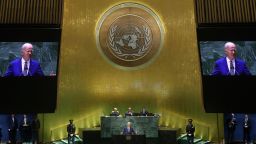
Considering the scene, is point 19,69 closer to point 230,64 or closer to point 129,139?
point 129,139

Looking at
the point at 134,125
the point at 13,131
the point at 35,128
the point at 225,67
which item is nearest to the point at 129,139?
the point at 134,125

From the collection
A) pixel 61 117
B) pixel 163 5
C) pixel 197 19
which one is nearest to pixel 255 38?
pixel 197 19

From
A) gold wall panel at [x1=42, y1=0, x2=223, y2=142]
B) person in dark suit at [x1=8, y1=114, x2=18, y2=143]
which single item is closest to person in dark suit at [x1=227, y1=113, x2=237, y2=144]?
gold wall panel at [x1=42, y1=0, x2=223, y2=142]

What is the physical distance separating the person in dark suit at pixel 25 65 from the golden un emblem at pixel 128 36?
229 centimetres

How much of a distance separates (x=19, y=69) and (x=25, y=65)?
181 millimetres

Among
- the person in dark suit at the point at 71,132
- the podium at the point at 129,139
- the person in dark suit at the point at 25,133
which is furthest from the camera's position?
the person in dark suit at the point at 71,132

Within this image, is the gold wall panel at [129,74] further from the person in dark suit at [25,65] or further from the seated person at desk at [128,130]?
the seated person at desk at [128,130]

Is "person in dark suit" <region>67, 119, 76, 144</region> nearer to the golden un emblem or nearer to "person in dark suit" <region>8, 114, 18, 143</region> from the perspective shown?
"person in dark suit" <region>8, 114, 18, 143</region>

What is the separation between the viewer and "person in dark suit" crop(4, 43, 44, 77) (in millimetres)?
8555

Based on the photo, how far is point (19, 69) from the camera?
8656 millimetres

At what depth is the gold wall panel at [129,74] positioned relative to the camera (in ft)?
33.0

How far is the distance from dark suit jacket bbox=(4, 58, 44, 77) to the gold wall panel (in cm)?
138

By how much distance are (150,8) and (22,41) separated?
3.98 m

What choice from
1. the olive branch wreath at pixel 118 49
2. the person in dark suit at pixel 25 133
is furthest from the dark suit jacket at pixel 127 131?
the olive branch wreath at pixel 118 49
